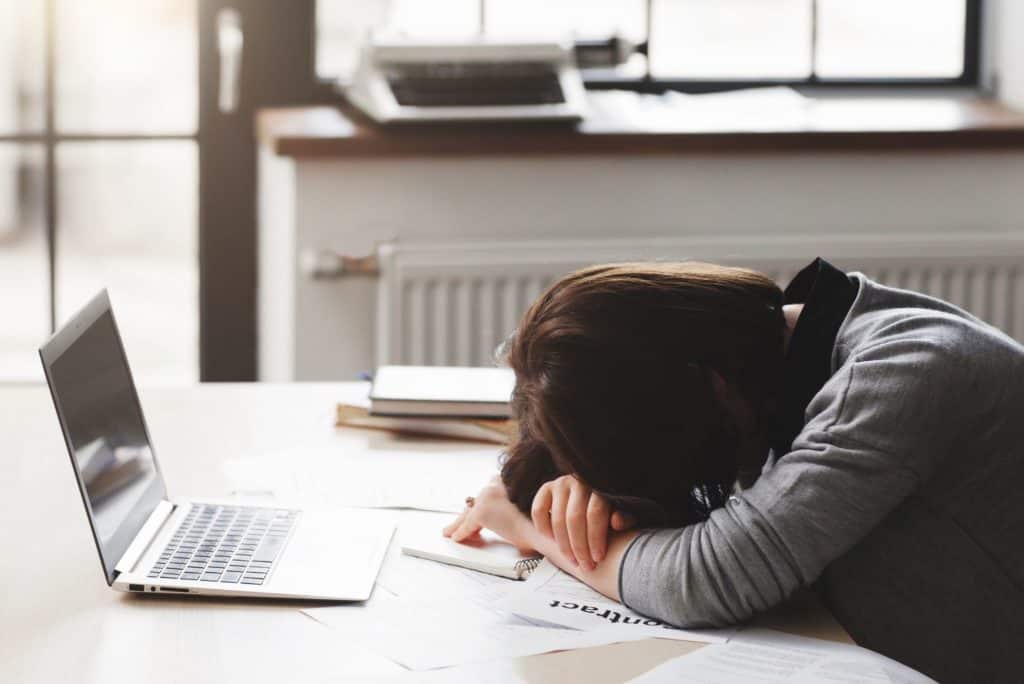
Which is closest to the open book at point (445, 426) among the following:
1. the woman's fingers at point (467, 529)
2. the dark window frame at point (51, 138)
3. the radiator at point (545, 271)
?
the woman's fingers at point (467, 529)

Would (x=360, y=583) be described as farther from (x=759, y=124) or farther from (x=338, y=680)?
(x=759, y=124)

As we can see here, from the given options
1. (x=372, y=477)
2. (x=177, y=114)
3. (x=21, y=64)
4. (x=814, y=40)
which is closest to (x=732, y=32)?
(x=814, y=40)

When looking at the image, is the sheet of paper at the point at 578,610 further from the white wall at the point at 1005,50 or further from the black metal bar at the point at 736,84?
the white wall at the point at 1005,50

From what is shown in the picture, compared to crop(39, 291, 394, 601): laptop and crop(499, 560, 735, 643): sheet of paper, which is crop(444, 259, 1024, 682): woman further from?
crop(39, 291, 394, 601): laptop

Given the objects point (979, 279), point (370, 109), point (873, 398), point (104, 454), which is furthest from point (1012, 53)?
point (104, 454)

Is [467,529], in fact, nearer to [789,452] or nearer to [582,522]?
[582,522]

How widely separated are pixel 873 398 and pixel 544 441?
26cm

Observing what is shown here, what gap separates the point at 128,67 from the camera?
2639 millimetres

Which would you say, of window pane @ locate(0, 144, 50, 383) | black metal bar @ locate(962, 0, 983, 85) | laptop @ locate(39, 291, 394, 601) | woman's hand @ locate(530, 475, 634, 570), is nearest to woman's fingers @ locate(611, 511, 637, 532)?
woman's hand @ locate(530, 475, 634, 570)

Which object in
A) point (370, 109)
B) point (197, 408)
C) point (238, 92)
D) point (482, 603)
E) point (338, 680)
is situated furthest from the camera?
point (238, 92)

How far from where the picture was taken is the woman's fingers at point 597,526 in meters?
1.19

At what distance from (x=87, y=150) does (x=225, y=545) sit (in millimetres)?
1588

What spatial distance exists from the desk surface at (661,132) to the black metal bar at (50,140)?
38cm

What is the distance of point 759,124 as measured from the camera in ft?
8.50
